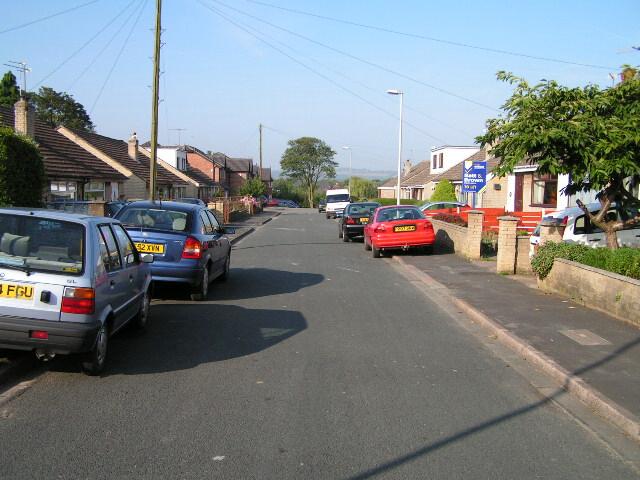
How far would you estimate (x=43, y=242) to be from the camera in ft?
19.8

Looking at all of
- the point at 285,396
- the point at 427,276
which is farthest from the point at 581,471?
the point at 427,276

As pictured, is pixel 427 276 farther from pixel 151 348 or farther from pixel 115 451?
pixel 115 451

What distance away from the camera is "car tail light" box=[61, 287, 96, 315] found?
5598mm

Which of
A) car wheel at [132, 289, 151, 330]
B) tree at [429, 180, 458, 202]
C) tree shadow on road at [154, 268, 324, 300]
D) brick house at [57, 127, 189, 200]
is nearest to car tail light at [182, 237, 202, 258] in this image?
tree shadow on road at [154, 268, 324, 300]

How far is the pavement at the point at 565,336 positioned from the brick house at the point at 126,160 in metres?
27.3

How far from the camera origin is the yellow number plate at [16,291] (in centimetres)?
553

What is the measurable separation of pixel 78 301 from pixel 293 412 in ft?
7.02

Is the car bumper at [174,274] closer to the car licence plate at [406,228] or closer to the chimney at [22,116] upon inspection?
the car licence plate at [406,228]

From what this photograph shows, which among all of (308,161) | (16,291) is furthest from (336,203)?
(308,161)

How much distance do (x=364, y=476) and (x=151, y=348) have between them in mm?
3945

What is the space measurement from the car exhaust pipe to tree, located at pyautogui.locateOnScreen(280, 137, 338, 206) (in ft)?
386

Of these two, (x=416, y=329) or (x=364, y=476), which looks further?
(x=416, y=329)

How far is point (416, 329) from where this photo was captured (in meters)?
8.79

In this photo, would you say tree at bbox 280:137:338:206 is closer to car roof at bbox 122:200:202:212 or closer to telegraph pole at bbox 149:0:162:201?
telegraph pole at bbox 149:0:162:201
